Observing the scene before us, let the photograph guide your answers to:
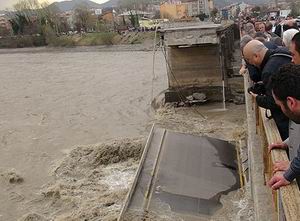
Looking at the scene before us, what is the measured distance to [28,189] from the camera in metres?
11.5

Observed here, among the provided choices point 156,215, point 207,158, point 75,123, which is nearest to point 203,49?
point 75,123

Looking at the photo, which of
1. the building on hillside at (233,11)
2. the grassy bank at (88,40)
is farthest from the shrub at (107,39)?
the building on hillside at (233,11)

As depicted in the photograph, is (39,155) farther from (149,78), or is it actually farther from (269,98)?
(149,78)

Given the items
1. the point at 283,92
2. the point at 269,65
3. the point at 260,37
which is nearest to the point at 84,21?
the point at 260,37

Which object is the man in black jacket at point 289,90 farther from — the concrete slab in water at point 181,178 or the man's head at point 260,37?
the concrete slab in water at point 181,178

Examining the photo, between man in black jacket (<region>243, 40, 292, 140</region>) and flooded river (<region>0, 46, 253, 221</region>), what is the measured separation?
5.16 m

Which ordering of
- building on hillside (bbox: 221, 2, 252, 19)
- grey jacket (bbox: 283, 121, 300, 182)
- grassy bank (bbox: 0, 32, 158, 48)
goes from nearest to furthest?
1. grey jacket (bbox: 283, 121, 300, 182)
2. grassy bank (bbox: 0, 32, 158, 48)
3. building on hillside (bbox: 221, 2, 252, 19)

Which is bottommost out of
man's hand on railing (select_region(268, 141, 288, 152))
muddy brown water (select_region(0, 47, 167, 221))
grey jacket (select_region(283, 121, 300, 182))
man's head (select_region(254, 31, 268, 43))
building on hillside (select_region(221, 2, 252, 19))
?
muddy brown water (select_region(0, 47, 167, 221))

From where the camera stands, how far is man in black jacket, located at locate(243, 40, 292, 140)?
4289mm

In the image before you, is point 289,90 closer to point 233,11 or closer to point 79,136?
point 79,136

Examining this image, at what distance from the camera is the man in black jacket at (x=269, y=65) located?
429 centimetres

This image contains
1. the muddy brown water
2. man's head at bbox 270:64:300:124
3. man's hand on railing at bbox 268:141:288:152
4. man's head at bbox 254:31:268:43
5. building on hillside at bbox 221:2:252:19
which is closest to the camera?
man's head at bbox 270:64:300:124

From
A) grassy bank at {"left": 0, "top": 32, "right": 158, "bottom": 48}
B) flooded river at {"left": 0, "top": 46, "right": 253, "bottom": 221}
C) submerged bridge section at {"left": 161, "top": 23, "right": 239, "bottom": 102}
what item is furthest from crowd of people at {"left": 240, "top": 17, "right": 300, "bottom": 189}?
grassy bank at {"left": 0, "top": 32, "right": 158, "bottom": 48}

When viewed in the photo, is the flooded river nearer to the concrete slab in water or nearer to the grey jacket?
the concrete slab in water
